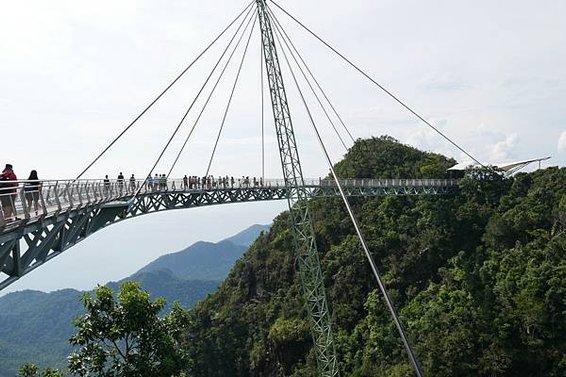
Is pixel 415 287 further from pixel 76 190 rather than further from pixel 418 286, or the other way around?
pixel 76 190

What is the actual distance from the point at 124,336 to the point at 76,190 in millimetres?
6475

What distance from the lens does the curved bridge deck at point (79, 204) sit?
13.4m

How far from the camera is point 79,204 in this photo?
64.0ft

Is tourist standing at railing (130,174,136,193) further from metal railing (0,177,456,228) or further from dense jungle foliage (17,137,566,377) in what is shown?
dense jungle foliage (17,137,566,377)

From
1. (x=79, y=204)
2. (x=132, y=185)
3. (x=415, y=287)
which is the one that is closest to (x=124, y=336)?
(x=79, y=204)

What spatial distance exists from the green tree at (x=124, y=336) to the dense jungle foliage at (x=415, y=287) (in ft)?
2.53

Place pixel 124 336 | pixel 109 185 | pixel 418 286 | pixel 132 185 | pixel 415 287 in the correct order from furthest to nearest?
1. pixel 418 286
2. pixel 415 287
3. pixel 132 185
4. pixel 109 185
5. pixel 124 336

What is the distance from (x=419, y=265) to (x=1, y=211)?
48.6m

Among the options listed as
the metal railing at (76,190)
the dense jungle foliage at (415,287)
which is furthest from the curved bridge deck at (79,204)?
the dense jungle foliage at (415,287)

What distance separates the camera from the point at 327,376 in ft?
134

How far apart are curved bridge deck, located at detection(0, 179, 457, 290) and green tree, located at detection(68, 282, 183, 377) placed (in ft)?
8.91

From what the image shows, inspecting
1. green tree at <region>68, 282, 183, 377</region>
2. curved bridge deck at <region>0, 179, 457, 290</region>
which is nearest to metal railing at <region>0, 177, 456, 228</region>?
curved bridge deck at <region>0, 179, 457, 290</region>

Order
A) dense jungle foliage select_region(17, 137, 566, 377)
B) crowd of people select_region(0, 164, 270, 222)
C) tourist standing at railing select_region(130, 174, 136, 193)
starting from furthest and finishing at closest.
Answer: dense jungle foliage select_region(17, 137, 566, 377) < tourist standing at railing select_region(130, 174, 136, 193) < crowd of people select_region(0, 164, 270, 222)

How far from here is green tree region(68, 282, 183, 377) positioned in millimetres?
17750
